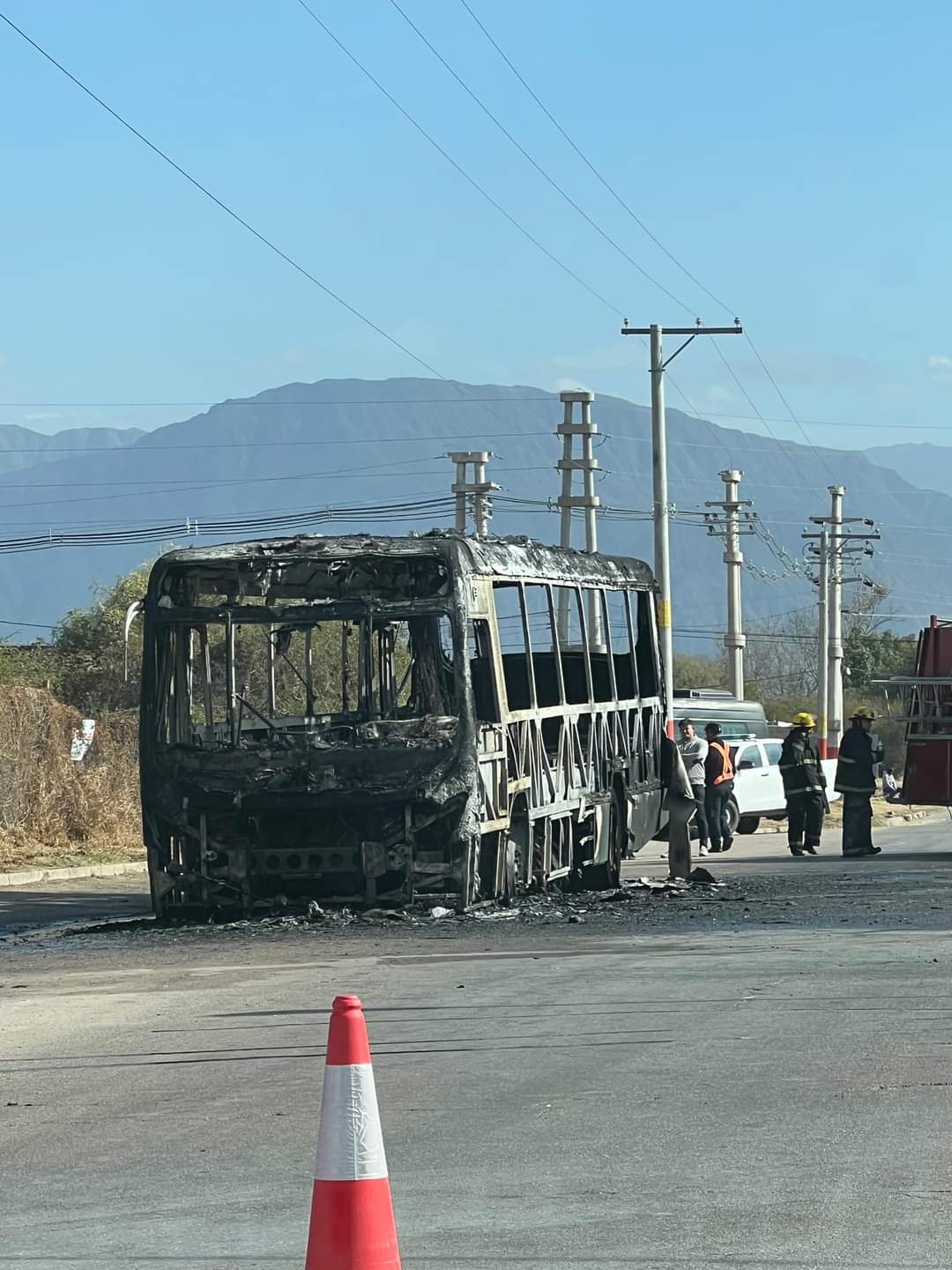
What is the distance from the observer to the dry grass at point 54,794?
26.6 metres

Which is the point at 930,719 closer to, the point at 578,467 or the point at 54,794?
the point at 54,794

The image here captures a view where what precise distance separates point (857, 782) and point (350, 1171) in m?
22.0

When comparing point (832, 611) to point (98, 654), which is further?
point (832, 611)

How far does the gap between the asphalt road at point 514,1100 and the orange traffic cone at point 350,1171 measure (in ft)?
2.31

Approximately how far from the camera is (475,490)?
192ft

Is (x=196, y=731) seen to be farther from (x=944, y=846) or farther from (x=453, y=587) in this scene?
(x=944, y=846)

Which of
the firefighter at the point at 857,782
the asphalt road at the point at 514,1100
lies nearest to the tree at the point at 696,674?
the firefighter at the point at 857,782

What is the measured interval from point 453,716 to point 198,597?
2.36m

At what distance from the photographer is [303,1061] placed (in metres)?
9.63

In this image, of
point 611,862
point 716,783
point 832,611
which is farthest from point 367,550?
point 832,611

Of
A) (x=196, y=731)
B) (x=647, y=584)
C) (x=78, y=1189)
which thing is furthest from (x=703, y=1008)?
(x=647, y=584)

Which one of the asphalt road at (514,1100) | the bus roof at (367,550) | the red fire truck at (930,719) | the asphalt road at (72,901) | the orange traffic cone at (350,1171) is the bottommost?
the asphalt road at (72,901)

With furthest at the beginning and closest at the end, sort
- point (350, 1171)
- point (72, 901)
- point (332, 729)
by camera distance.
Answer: point (72, 901) < point (332, 729) < point (350, 1171)

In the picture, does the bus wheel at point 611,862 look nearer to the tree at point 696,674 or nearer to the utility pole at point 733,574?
the utility pole at point 733,574
